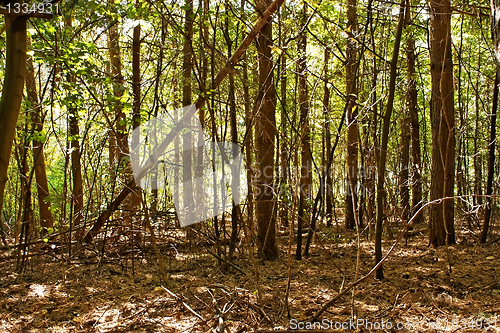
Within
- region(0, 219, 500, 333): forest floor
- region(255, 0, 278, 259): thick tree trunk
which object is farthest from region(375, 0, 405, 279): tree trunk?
region(255, 0, 278, 259): thick tree trunk

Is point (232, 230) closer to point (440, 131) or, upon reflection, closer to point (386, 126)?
point (386, 126)

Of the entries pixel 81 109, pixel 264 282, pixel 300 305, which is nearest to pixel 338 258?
→ pixel 264 282

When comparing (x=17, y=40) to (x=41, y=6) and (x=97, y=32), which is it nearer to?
(x=41, y=6)

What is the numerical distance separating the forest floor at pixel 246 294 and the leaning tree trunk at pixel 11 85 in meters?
1.79

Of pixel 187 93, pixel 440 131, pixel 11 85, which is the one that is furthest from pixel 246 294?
pixel 187 93

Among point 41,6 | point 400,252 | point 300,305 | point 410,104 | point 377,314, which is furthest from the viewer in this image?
point 410,104

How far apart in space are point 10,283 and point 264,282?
3219mm

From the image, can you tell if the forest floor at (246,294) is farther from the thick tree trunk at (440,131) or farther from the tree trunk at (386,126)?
the tree trunk at (386,126)

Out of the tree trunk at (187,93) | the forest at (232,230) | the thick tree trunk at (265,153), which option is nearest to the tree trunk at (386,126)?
the forest at (232,230)

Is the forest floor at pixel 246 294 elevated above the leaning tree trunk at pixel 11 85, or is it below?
below

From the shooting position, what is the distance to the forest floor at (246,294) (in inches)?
121

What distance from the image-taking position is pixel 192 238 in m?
5.86

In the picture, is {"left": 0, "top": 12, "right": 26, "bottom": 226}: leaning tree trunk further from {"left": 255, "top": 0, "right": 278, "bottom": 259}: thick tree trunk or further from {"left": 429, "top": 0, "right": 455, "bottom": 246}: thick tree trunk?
{"left": 429, "top": 0, "right": 455, "bottom": 246}: thick tree trunk

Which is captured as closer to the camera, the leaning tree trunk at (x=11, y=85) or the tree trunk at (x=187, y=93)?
the leaning tree trunk at (x=11, y=85)
